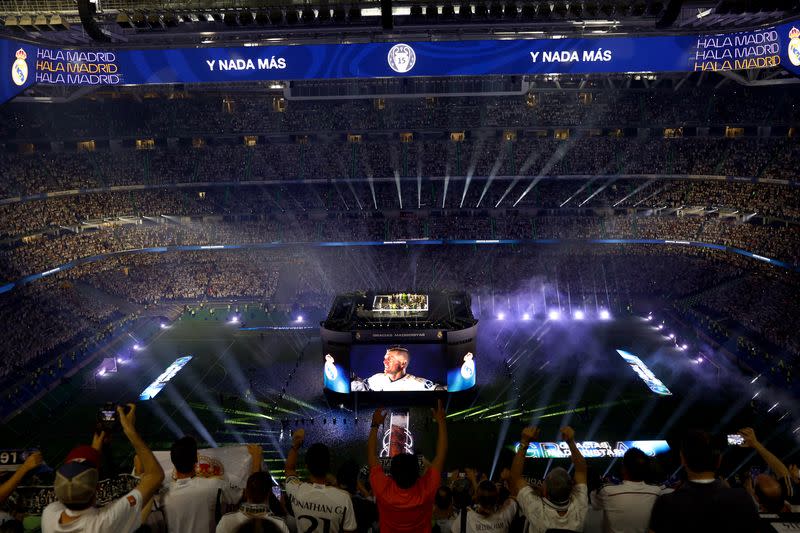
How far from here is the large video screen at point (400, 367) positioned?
2484cm

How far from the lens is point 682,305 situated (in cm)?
3894

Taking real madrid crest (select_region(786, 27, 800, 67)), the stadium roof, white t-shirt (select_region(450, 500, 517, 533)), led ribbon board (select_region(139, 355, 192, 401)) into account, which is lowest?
led ribbon board (select_region(139, 355, 192, 401))

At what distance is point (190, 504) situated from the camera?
6.12 m

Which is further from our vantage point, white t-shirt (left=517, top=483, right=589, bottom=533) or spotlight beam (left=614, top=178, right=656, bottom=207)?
spotlight beam (left=614, top=178, right=656, bottom=207)

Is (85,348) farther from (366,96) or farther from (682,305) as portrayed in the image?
(682,305)

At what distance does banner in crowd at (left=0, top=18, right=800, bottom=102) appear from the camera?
20.3 meters

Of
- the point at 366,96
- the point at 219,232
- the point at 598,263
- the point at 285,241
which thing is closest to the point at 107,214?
the point at 219,232

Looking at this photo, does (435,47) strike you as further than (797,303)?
No

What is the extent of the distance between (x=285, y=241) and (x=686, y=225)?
1146 inches

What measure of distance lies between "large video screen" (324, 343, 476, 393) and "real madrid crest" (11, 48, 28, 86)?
15.2m

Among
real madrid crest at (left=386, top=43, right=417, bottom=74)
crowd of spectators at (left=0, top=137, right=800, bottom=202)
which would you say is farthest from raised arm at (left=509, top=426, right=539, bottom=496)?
crowd of spectators at (left=0, top=137, right=800, bottom=202)

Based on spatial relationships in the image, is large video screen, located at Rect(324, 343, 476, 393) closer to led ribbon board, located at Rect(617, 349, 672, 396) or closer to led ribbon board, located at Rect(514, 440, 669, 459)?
led ribbon board, located at Rect(514, 440, 669, 459)

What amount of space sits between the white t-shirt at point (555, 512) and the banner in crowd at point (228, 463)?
3368mm

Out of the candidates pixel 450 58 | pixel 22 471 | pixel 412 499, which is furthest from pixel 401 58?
pixel 22 471
